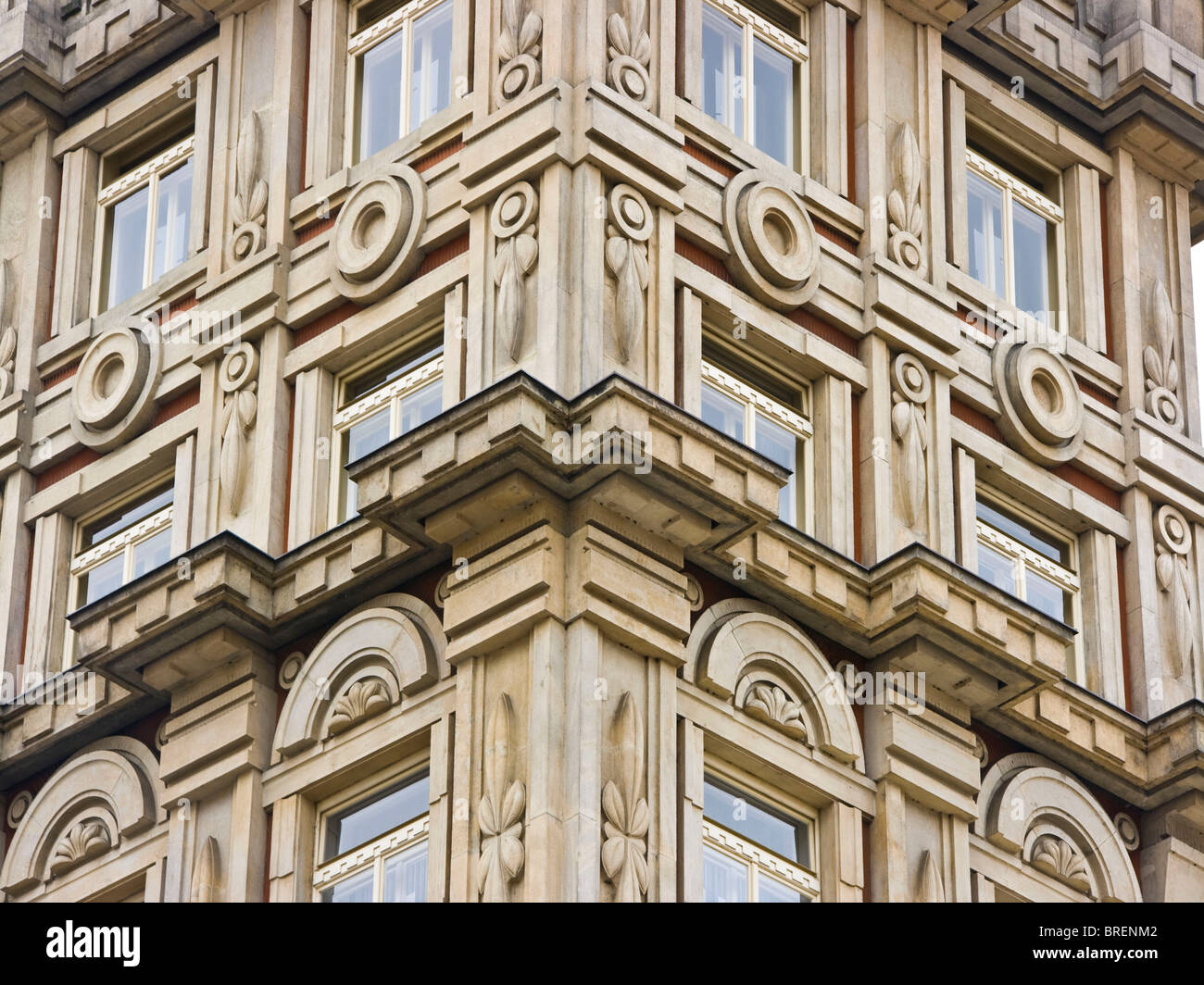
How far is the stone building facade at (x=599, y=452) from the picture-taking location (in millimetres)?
45625

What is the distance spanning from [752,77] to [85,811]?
12.0 m

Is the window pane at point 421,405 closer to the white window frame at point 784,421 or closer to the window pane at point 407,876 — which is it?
the white window frame at point 784,421

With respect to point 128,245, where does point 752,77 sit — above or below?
above

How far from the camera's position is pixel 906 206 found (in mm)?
52781

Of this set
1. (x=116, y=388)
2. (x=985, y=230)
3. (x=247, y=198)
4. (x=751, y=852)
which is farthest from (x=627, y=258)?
(x=985, y=230)

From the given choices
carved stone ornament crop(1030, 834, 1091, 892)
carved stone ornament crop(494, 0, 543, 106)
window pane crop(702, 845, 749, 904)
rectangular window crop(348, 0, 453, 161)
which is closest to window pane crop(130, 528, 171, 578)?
rectangular window crop(348, 0, 453, 161)

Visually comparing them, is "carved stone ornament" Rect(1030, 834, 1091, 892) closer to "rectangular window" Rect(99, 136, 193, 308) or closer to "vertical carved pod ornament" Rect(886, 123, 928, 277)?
"vertical carved pod ornament" Rect(886, 123, 928, 277)

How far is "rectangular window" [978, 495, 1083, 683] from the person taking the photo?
5178cm

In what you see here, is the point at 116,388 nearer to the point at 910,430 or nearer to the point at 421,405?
the point at 421,405

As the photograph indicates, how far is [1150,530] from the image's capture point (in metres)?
53.7

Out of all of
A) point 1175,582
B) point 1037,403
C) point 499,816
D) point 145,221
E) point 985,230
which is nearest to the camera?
point 499,816

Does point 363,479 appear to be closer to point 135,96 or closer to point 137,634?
point 137,634

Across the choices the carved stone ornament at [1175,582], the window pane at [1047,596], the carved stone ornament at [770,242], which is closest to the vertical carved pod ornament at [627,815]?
the carved stone ornament at [770,242]

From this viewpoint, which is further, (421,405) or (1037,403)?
(1037,403)
